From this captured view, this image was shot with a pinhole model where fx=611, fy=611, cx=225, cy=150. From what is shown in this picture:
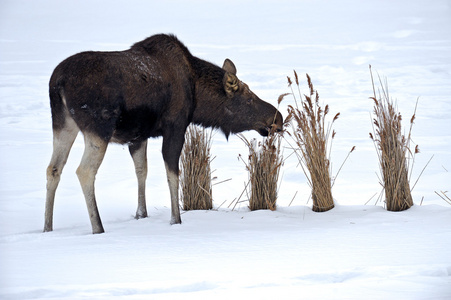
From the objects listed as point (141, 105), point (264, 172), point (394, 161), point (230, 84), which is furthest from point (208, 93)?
point (394, 161)

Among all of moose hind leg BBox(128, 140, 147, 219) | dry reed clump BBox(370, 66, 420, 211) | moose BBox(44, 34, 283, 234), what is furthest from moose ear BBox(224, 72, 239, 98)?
dry reed clump BBox(370, 66, 420, 211)

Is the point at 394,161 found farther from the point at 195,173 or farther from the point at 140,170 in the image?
the point at 140,170

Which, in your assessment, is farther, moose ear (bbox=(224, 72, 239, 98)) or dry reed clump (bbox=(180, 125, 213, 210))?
dry reed clump (bbox=(180, 125, 213, 210))

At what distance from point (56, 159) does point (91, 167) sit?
46cm

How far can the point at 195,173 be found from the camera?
652cm

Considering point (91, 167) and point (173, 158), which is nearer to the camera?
point (91, 167)

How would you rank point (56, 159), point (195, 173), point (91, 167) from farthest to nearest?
point (195, 173), point (56, 159), point (91, 167)

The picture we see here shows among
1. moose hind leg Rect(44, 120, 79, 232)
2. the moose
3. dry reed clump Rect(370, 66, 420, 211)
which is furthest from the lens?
dry reed clump Rect(370, 66, 420, 211)

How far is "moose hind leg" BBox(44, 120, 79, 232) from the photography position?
554 cm

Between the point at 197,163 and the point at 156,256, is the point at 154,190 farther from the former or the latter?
the point at 156,256

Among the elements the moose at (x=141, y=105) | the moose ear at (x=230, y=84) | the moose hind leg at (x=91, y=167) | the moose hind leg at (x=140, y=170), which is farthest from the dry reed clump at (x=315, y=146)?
the moose hind leg at (x=91, y=167)

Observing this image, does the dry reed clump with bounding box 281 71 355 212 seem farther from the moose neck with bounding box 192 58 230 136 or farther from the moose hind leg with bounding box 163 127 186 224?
the moose hind leg with bounding box 163 127 186 224

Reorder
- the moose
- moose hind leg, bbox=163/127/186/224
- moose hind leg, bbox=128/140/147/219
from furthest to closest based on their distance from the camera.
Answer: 1. moose hind leg, bbox=128/140/147/219
2. moose hind leg, bbox=163/127/186/224
3. the moose

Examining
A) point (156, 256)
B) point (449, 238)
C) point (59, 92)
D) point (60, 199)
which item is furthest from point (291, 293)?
point (60, 199)
